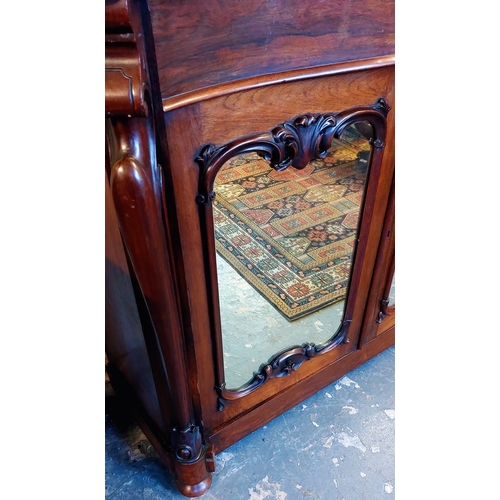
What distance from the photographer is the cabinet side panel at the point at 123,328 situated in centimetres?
60

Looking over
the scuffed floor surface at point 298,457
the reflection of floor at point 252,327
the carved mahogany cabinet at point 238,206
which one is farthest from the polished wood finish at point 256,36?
the scuffed floor surface at point 298,457

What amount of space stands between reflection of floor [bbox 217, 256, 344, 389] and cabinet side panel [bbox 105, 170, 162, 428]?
5.3 inches

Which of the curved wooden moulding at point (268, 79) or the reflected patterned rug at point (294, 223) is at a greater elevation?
the curved wooden moulding at point (268, 79)

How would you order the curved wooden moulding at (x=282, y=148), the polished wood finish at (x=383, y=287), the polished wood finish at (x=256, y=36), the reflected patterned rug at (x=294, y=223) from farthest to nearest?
the polished wood finish at (x=383, y=287), the reflected patterned rug at (x=294, y=223), the curved wooden moulding at (x=282, y=148), the polished wood finish at (x=256, y=36)

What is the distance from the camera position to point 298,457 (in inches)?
36.6

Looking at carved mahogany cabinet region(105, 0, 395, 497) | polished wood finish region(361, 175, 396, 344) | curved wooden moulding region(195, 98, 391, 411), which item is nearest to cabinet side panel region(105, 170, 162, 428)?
carved mahogany cabinet region(105, 0, 395, 497)

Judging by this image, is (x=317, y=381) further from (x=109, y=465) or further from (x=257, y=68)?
(x=257, y=68)

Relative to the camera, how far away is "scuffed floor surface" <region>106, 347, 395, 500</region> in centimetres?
88

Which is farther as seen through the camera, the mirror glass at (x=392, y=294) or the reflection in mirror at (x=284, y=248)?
the mirror glass at (x=392, y=294)

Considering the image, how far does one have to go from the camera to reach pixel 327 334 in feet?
3.12

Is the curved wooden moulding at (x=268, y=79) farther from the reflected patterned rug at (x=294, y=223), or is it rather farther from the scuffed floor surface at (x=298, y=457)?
the scuffed floor surface at (x=298, y=457)

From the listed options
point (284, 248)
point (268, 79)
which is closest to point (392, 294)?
point (284, 248)

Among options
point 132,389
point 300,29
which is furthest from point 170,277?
point 132,389
